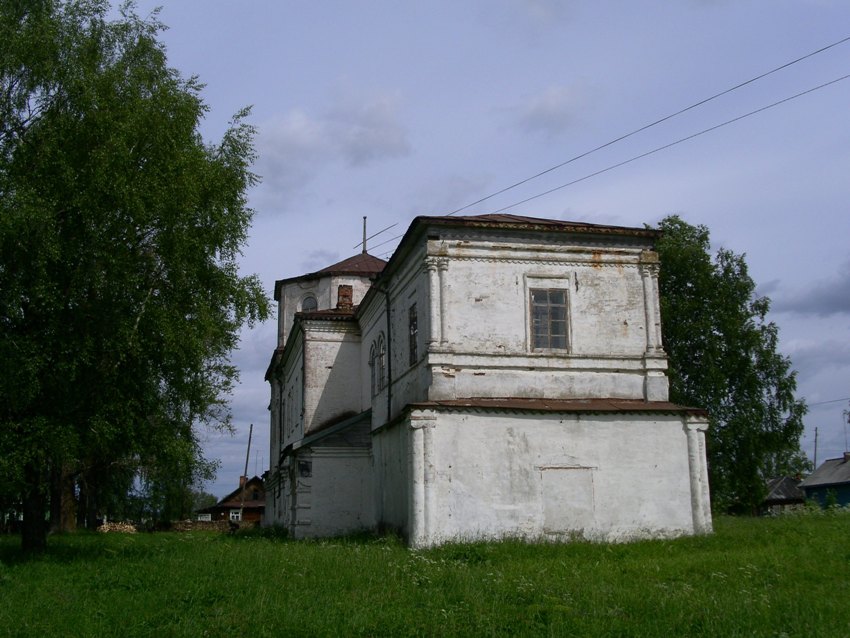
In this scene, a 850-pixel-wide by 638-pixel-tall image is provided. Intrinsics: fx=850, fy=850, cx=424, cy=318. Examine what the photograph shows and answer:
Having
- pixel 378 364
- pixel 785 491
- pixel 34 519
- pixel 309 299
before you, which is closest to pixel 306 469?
pixel 378 364

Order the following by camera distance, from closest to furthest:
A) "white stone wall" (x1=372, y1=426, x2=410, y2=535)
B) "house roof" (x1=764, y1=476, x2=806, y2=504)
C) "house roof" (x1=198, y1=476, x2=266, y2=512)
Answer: "white stone wall" (x1=372, y1=426, x2=410, y2=535) → "house roof" (x1=764, y1=476, x2=806, y2=504) → "house roof" (x1=198, y1=476, x2=266, y2=512)

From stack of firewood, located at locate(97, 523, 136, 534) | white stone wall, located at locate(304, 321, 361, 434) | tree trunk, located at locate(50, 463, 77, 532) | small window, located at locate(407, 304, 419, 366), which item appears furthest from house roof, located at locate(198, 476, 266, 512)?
small window, located at locate(407, 304, 419, 366)

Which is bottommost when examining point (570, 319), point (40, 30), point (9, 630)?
point (9, 630)

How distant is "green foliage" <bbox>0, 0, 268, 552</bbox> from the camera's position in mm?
15000

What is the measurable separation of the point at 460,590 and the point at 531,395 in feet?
23.2

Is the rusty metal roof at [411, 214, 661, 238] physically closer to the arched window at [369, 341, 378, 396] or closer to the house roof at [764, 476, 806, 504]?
the arched window at [369, 341, 378, 396]

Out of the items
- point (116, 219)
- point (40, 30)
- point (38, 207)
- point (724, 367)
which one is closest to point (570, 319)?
point (116, 219)

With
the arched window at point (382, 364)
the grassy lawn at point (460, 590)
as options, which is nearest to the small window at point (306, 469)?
the arched window at point (382, 364)

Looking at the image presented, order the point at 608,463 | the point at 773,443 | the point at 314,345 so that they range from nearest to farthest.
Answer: the point at 608,463 < the point at 314,345 < the point at 773,443

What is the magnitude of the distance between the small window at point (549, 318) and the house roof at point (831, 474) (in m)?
35.0

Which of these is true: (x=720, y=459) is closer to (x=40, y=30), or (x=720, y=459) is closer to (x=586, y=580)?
(x=586, y=580)

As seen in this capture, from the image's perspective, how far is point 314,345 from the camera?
26.6 meters

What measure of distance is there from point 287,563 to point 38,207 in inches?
293

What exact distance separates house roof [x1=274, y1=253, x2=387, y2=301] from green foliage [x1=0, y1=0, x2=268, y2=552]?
48.1 ft
